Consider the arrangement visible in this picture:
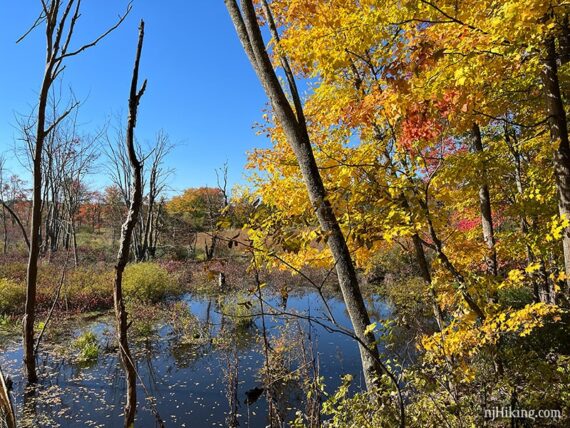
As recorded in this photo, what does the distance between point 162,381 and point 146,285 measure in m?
9.44

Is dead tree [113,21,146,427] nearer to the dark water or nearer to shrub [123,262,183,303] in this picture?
the dark water

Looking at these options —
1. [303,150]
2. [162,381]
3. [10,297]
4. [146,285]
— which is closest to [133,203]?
[303,150]

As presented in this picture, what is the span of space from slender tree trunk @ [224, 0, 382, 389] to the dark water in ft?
7.04

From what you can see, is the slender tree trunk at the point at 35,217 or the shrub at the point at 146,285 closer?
the slender tree trunk at the point at 35,217

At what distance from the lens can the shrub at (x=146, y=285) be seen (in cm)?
1741

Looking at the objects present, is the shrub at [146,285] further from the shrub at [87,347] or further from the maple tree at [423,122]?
the maple tree at [423,122]

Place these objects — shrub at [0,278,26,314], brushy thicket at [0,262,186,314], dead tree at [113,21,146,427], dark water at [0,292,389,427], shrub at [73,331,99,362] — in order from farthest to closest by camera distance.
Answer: brushy thicket at [0,262,186,314]
shrub at [0,278,26,314]
shrub at [73,331,99,362]
dark water at [0,292,389,427]
dead tree at [113,21,146,427]

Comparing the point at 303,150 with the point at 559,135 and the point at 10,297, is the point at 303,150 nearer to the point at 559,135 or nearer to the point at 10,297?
the point at 559,135

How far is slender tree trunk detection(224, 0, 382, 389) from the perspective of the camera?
3.44 meters

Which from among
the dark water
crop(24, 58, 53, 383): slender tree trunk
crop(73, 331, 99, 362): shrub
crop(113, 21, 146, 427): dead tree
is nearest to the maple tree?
A: crop(113, 21, 146, 427): dead tree

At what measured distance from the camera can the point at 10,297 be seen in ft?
46.8

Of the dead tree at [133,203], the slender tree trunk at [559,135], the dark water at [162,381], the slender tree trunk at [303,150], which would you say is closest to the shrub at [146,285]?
the dark water at [162,381]

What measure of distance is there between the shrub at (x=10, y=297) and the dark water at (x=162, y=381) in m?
3.24

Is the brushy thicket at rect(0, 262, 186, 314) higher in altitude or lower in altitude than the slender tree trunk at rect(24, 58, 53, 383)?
lower
